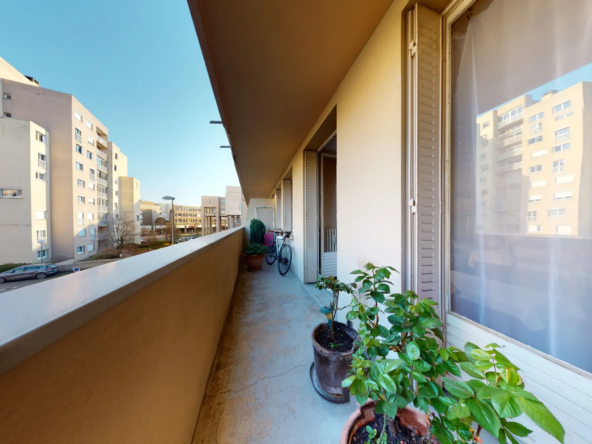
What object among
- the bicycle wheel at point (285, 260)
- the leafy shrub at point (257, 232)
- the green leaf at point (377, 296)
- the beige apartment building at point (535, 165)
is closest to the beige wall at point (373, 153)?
the green leaf at point (377, 296)

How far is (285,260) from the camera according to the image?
4.36 meters

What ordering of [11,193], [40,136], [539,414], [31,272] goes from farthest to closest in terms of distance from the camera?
1. [40,136]
2. [11,193]
3. [31,272]
4. [539,414]

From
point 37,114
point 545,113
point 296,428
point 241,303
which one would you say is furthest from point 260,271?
point 545,113

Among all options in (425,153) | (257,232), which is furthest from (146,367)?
(257,232)

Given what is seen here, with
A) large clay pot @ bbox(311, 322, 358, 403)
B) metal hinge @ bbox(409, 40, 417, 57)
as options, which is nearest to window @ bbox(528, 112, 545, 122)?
metal hinge @ bbox(409, 40, 417, 57)

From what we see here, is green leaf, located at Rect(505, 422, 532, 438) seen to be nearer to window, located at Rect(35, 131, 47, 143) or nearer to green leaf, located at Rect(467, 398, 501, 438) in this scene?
green leaf, located at Rect(467, 398, 501, 438)

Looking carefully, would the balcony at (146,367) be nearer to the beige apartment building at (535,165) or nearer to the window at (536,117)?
the beige apartment building at (535,165)

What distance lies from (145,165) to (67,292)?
36.5 ft

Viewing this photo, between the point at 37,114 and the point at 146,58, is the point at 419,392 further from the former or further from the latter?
the point at 146,58

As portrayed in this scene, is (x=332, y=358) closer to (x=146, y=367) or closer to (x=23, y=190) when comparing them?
(x=146, y=367)

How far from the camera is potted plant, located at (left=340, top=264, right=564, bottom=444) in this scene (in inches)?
17.5

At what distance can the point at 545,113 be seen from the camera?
2.75 feet

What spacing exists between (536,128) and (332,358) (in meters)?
1.64

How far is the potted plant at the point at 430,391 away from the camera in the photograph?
17.5 inches
